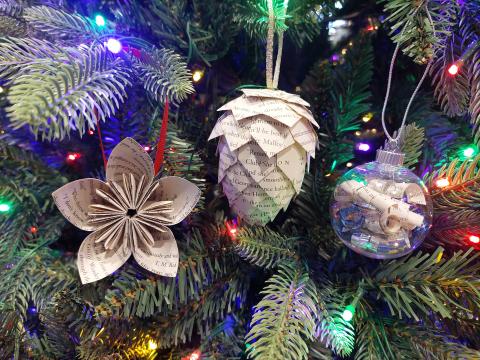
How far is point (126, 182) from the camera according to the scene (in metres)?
0.44

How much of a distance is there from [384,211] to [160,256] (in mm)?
252

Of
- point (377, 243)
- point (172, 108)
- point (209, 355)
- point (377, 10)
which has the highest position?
point (377, 10)

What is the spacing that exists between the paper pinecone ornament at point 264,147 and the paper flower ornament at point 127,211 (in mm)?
55

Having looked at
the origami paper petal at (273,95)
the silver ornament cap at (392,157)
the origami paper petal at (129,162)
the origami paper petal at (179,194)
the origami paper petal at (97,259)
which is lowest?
the origami paper petal at (97,259)

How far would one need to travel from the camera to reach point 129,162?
17.5 inches

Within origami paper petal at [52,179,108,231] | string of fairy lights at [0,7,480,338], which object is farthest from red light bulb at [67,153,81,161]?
origami paper petal at [52,179,108,231]

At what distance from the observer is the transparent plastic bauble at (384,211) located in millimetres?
398

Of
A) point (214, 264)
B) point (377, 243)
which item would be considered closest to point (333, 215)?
point (377, 243)

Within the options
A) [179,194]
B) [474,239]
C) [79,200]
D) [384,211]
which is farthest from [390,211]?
[79,200]

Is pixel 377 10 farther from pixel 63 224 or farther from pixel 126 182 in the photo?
pixel 63 224

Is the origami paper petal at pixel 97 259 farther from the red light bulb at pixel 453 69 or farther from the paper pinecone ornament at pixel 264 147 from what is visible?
the red light bulb at pixel 453 69

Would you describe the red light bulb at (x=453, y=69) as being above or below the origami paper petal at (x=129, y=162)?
above

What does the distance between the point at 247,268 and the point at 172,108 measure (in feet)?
0.79

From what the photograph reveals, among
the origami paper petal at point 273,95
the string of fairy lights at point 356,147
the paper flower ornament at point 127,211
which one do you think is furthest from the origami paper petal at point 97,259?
the origami paper petal at point 273,95
